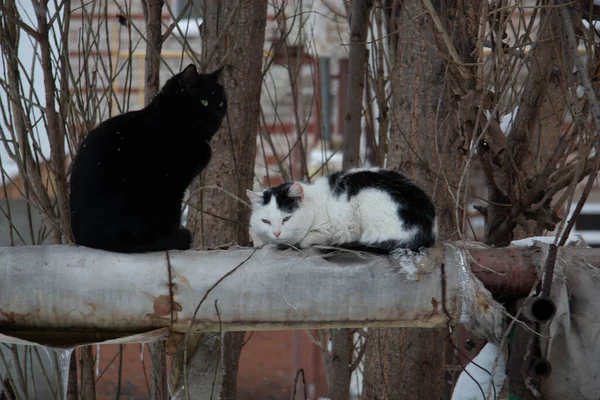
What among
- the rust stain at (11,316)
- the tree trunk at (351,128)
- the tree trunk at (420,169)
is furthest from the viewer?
the tree trunk at (351,128)

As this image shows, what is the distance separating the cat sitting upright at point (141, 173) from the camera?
243 centimetres

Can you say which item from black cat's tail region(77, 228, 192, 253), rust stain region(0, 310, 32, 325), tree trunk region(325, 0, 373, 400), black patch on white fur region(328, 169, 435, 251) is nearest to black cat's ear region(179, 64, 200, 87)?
black cat's tail region(77, 228, 192, 253)

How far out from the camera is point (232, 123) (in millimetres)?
3348

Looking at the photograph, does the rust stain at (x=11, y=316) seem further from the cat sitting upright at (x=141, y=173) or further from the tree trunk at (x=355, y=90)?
the tree trunk at (x=355, y=90)

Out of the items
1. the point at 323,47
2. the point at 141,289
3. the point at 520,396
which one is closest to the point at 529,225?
the point at 520,396

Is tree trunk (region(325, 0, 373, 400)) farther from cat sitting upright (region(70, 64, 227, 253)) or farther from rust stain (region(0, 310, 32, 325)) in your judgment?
rust stain (region(0, 310, 32, 325))

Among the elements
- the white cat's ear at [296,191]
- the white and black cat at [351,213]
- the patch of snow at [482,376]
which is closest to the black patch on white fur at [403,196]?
the white and black cat at [351,213]

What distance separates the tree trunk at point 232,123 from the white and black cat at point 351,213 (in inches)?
23.0

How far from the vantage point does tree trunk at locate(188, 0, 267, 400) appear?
3332 mm

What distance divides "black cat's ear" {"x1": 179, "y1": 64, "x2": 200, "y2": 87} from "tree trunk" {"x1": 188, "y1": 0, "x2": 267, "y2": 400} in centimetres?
53

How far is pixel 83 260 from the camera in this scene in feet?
7.52

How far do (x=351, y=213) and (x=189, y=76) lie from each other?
33.5 inches

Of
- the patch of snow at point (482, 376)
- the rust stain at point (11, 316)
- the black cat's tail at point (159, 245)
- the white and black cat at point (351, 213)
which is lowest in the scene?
the patch of snow at point (482, 376)

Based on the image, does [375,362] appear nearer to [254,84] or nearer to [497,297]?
[497,297]
